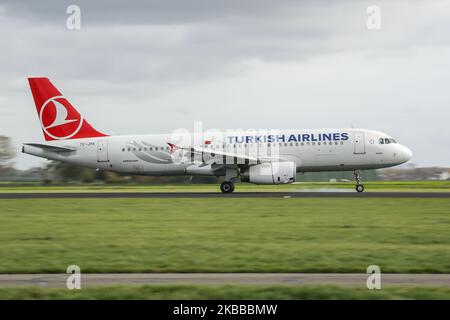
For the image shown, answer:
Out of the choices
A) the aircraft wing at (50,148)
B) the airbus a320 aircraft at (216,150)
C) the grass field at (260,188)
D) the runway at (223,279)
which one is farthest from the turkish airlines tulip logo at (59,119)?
the runway at (223,279)

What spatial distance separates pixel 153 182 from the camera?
8112 cm

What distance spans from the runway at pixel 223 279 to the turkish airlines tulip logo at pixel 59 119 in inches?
1377

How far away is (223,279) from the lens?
1363 cm

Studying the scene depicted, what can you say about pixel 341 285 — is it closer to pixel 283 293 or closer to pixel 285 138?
pixel 283 293

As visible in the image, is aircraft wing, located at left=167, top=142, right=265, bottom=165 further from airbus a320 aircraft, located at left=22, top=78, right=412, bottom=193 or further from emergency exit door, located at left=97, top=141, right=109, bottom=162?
emergency exit door, located at left=97, top=141, right=109, bottom=162

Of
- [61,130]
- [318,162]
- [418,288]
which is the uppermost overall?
[61,130]

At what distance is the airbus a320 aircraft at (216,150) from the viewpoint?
43625 mm

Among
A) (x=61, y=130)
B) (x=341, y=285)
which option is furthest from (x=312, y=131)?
(x=341, y=285)

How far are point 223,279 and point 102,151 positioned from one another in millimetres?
35210

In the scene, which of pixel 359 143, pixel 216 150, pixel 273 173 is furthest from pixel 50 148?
pixel 359 143

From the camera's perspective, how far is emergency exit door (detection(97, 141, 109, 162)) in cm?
4762
